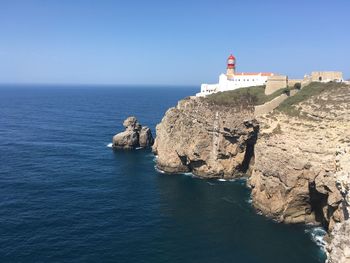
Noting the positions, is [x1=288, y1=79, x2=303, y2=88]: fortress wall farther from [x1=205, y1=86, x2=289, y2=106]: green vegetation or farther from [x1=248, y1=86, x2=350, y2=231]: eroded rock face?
[x1=248, y1=86, x2=350, y2=231]: eroded rock face

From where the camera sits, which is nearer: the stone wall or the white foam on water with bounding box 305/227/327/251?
the white foam on water with bounding box 305/227/327/251

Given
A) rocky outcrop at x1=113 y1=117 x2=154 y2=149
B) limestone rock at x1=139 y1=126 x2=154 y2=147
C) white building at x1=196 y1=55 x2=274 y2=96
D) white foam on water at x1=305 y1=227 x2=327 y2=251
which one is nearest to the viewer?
white foam on water at x1=305 y1=227 x2=327 y2=251

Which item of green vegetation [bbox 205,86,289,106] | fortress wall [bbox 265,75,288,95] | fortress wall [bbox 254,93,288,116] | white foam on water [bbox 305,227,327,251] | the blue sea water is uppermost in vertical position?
fortress wall [bbox 265,75,288,95]

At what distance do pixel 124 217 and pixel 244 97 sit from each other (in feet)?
136

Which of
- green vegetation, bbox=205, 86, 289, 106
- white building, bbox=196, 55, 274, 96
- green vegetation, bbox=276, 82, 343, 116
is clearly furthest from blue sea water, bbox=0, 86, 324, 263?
white building, bbox=196, 55, 274, 96

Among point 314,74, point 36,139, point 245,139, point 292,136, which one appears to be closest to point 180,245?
point 292,136

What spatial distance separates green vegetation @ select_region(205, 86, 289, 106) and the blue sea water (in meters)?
18.1

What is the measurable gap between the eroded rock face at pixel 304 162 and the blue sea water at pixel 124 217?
3398mm

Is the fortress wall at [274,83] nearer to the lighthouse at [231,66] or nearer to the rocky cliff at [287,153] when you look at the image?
the rocky cliff at [287,153]

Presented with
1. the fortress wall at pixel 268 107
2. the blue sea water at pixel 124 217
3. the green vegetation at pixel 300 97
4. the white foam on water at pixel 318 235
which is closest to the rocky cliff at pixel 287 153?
the green vegetation at pixel 300 97

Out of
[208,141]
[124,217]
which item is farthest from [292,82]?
[124,217]

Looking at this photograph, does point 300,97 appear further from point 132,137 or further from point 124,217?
point 132,137

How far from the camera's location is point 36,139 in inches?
4146

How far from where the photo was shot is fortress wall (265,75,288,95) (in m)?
83.6
